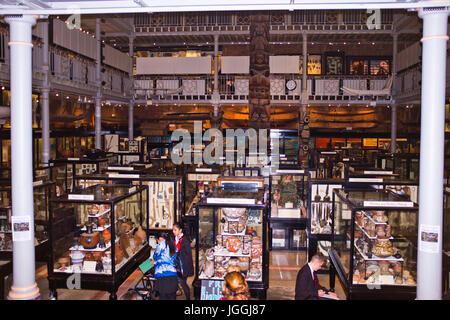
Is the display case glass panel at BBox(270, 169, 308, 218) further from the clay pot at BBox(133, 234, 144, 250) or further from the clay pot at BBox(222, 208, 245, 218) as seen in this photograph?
the clay pot at BBox(133, 234, 144, 250)

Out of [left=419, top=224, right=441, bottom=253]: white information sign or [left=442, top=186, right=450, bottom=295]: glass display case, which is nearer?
[left=419, top=224, right=441, bottom=253]: white information sign

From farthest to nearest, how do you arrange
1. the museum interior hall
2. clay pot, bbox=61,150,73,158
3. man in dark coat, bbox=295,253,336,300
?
clay pot, bbox=61,150,73,158, the museum interior hall, man in dark coat, bbox=295,253,336,300

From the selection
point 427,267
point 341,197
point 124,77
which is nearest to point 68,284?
point 341,197

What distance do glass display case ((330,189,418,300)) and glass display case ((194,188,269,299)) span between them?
50.8 inches

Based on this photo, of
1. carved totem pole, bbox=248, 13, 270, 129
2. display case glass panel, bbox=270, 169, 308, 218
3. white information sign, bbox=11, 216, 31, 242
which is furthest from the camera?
carved totem pole, bbox=248, 13, 270, 129

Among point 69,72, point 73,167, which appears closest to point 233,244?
point 73,167

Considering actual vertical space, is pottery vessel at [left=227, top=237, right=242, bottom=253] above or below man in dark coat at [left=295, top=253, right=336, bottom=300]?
above

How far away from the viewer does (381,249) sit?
565cm

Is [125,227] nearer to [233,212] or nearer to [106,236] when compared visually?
[106,236]

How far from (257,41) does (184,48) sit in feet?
38.1

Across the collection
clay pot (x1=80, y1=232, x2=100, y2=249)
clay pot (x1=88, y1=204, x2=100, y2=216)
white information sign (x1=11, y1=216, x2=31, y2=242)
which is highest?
clay pot (x1=88, y1=204, x2=100, y2=216)

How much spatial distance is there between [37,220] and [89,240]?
8.47 ft

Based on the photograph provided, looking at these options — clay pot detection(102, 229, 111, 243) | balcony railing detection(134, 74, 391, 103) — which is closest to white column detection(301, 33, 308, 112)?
balcony railing detection(134, 74, 391, 103)

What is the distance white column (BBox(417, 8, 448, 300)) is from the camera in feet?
16.1
